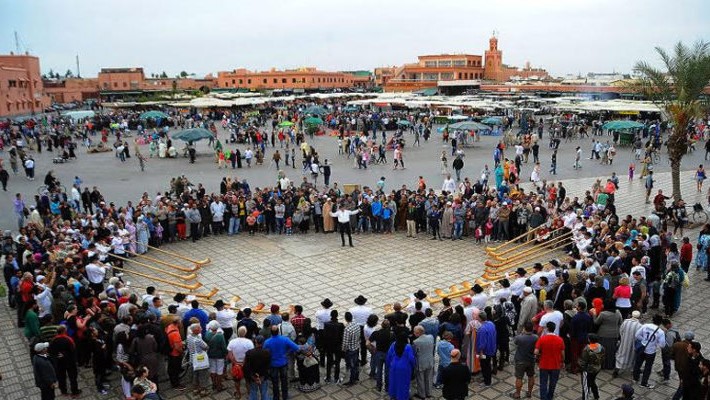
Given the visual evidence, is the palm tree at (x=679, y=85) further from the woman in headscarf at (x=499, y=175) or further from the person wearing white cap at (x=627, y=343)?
the person wearing white cap at (x=627, y=343)

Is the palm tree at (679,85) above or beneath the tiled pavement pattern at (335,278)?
above

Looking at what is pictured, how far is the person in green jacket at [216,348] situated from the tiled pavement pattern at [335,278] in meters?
0.38

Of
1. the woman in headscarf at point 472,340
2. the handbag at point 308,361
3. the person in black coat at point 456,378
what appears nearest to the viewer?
the person in black coat at point 456,378

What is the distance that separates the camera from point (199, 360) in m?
7.14

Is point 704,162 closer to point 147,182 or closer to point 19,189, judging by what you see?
point 147,182

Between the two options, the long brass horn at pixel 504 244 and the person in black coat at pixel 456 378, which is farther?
the long brass horn at pixel 504 244

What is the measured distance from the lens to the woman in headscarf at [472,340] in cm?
738

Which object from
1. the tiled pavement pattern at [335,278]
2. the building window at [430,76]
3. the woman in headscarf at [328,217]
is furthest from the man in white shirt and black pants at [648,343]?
the building window at [430,76]

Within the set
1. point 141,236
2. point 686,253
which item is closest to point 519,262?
point 686,253

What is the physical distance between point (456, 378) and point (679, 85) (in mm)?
13198

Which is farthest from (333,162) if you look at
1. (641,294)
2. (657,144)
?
(641,294)

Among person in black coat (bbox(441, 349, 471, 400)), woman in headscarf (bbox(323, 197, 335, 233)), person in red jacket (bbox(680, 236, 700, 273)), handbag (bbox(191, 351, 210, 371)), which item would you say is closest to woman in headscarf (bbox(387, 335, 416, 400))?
person in black coat (bbox(441, 349, 471, 400))

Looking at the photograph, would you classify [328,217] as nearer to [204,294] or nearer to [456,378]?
[204,294]

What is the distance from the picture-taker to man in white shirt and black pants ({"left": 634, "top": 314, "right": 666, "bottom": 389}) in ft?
23.4
